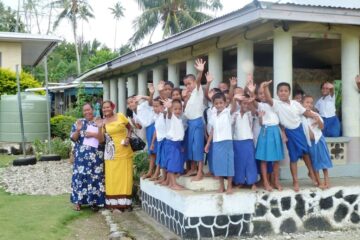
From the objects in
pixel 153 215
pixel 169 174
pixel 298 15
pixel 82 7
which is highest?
pixel 82 7

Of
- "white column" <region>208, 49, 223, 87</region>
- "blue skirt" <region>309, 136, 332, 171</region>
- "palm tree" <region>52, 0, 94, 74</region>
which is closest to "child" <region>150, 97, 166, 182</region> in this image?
"white column" <region>208, 49, 223, 87</region>

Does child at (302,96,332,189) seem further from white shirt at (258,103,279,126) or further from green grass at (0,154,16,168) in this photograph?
green grass at (0,154,16,168)

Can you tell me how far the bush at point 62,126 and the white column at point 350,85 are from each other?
1144 centimetres

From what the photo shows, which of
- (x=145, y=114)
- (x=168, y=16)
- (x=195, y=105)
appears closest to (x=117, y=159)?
(x=145, y=114)

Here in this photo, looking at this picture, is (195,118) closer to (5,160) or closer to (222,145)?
(222,145)

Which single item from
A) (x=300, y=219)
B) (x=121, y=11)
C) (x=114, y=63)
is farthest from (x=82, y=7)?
(x=300, y=219)

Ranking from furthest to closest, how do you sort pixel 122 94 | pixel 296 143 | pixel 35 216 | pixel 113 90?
pixel 113 90
pixel 122 94
pixel 35 216
pixel 296 143

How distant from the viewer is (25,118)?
1784 cm

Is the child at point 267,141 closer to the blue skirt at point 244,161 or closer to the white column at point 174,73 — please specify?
the blue skirt at point 244,161

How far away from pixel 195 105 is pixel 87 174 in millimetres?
2682

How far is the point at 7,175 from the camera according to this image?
11.8 meters

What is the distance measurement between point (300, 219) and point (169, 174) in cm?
191

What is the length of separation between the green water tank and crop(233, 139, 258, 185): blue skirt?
41.8 ft

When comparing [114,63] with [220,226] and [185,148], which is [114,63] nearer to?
[185,148]
